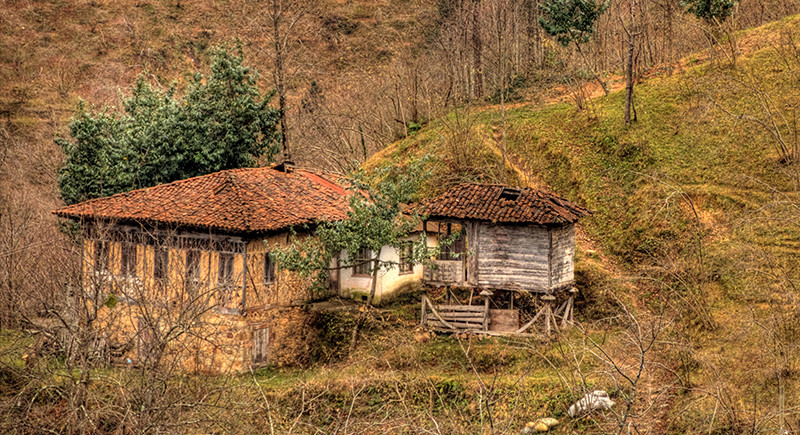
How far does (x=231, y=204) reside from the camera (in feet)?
69.4

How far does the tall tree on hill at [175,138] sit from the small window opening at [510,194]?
34.6ft

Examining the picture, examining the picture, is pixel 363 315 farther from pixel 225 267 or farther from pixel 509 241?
pixel 509 241

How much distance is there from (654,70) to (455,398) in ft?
64.5

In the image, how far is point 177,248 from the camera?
20.8 meters

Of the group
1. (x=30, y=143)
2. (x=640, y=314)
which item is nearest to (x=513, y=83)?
(x=640, y=314)

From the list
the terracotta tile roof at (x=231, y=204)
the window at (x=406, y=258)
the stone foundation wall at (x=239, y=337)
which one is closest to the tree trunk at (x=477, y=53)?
the terracotta tile roof at (x=231, y=204)

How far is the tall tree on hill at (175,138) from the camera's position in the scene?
87.1 feet

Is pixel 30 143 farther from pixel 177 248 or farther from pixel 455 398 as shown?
pixel 455 398

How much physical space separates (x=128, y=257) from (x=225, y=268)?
3.32m

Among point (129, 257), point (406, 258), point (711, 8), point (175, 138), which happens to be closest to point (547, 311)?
point (406, 258)

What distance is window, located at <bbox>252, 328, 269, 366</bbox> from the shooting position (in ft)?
67.7

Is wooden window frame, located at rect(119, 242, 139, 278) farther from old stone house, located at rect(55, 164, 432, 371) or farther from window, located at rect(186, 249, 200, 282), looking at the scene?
window, located at rect(186, 249, 200, 282)

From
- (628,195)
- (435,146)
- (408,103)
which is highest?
(408,103)

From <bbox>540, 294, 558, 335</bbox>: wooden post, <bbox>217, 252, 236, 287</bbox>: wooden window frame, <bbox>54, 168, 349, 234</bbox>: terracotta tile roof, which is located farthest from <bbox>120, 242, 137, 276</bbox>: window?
<bbox>540, 294, 558, 335</bbox>: wooden post
